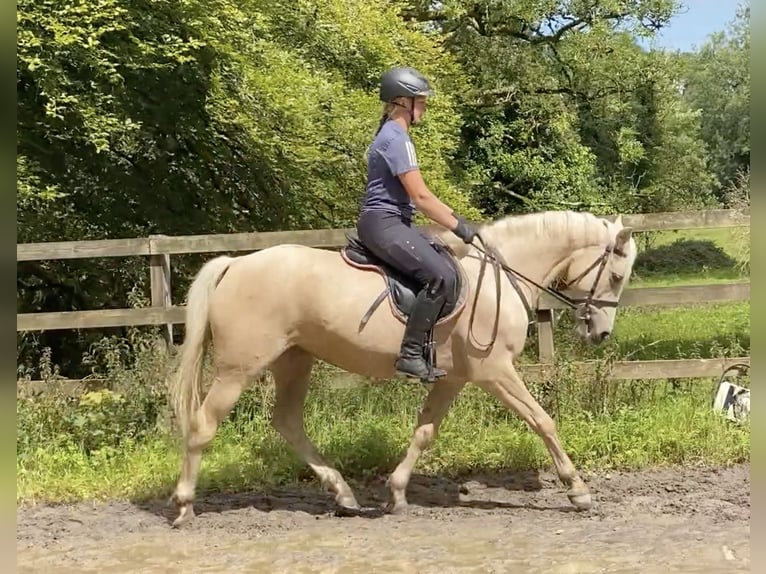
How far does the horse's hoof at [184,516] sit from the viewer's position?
17.3 feet

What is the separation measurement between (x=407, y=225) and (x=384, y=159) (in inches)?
17.8

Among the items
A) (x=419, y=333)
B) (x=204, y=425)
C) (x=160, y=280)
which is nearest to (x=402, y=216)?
(x=419, y=333)

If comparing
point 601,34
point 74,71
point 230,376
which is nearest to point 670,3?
point 601,34

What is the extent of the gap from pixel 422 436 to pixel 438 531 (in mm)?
716

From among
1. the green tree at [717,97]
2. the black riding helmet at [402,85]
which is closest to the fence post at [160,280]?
the black riding helmet at [402,85]

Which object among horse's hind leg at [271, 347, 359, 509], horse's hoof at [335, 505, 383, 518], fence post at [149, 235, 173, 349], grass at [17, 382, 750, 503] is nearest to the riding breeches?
horse's hind leg at [271, 347, 359, 509]

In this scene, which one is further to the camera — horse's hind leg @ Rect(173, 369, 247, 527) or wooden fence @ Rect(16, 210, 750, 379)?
wooden fence @ Rect(16, 210, 750, 379)

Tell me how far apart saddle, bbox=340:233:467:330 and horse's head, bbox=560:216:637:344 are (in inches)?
34.1

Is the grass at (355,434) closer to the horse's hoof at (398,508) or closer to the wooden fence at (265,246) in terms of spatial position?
the wooden fence at (265,246)

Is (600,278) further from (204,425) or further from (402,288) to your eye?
(204,425)

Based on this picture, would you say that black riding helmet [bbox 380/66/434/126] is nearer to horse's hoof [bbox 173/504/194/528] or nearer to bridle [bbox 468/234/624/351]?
bridle [bbox 468/234/624/351]

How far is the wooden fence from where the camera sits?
6602 millimetres

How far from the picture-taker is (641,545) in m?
4.60

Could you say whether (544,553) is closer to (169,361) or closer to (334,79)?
(169,361)
